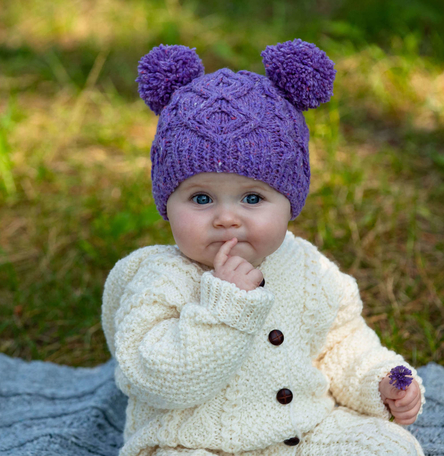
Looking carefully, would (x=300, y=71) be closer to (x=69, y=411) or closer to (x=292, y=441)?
(x=292, y=441)

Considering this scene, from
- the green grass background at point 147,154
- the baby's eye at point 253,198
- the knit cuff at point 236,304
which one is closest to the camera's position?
the knit cuff at point 236,304

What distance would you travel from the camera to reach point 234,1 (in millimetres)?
5770

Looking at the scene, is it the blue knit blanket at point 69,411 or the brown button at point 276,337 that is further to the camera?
the blue knit blanket at point 69,411

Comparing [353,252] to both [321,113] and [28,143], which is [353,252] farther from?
[28,143]

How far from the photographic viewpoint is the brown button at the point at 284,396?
1.59 meters

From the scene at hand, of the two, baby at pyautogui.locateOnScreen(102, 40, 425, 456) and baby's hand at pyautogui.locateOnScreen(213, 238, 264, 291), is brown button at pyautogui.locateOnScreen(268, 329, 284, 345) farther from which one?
baby's hand at pyautogui.locateOnScreen(213, 238, 264, 291)

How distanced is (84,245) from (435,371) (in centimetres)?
162

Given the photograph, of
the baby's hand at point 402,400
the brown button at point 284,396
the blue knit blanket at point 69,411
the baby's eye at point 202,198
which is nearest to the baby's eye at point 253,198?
the baby's eye at point 202,198

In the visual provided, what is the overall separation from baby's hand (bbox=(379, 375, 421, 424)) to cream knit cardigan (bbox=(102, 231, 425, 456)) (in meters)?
0.03

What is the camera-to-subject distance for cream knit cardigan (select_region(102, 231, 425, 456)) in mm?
1440

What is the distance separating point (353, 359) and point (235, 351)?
0.50 meters

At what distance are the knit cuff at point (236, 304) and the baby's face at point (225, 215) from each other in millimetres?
117

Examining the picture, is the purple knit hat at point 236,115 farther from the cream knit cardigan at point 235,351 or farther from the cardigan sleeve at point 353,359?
the cardigan sleeve at point 353,359

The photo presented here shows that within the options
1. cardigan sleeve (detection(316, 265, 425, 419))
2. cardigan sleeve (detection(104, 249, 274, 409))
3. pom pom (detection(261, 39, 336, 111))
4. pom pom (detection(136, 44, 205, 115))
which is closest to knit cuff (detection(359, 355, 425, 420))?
cardigan sleeve (detection(316, 265, 425, 419))
